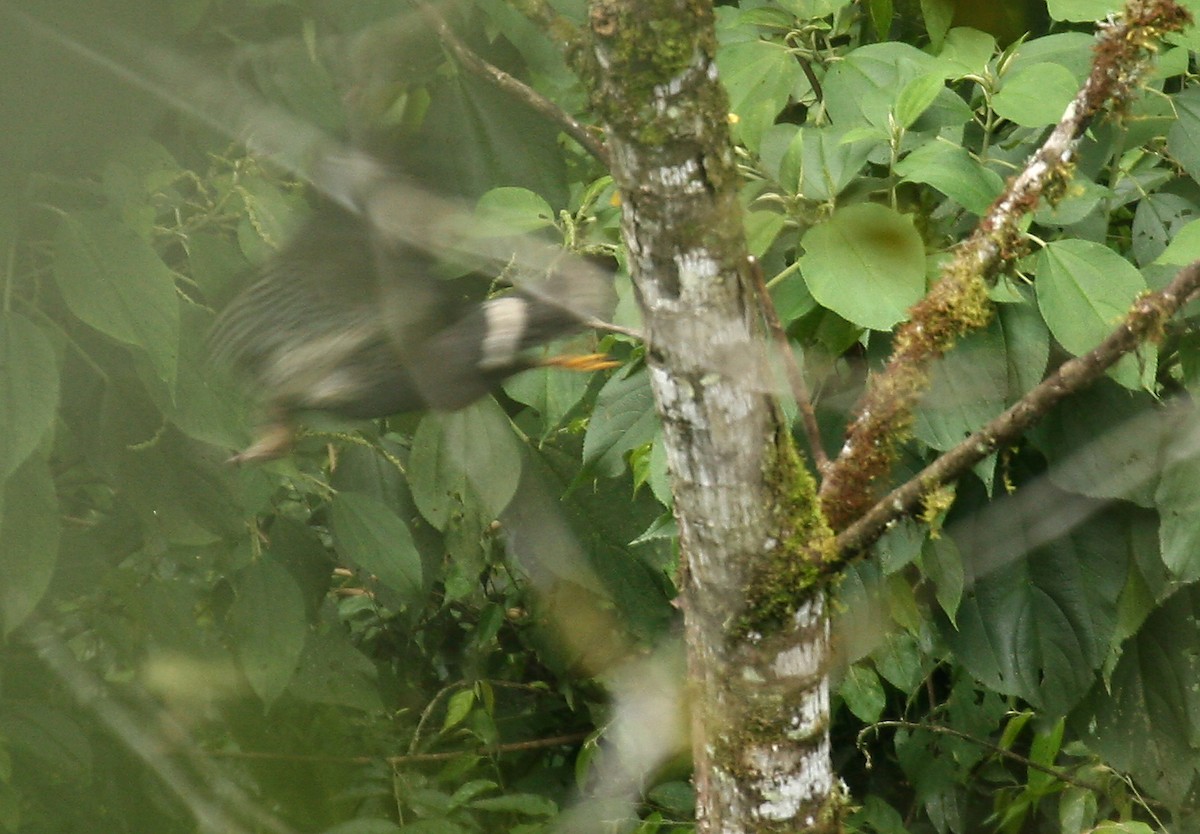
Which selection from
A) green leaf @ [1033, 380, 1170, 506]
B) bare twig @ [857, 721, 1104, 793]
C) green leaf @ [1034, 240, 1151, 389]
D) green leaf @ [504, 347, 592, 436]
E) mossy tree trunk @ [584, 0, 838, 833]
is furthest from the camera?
bare twig @ [857, 721, 1104, 793]

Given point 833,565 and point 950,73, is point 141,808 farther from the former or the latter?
point 950,73

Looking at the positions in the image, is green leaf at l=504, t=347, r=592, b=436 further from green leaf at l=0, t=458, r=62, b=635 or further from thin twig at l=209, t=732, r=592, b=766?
thin twig at l=209, t=732, r=592, b=766

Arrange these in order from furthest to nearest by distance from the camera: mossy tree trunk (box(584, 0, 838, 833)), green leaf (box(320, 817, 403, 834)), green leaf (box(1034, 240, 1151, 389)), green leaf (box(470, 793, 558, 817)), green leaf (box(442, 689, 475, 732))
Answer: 1. green leaf (box(442, 689, 475, 732))
2. green leaf (box(470, 793, 558, 817))
3. green leaf (box(320, 817, 403, 834))
4. green leaf (box(1034, 240, 1151, 389))
5. mossy tree trunk (box(584, 0, 838, 833))

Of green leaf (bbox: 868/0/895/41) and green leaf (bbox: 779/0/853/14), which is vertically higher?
green leaf (bbox: 779/0/853/14)

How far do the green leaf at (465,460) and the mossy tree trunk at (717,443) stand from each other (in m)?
0.54

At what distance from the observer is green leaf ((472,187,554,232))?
103 cm

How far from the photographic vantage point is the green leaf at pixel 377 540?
4.33 feet

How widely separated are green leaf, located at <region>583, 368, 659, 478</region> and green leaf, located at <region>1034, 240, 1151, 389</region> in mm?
343

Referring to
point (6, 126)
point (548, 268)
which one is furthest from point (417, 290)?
point (6, 126)

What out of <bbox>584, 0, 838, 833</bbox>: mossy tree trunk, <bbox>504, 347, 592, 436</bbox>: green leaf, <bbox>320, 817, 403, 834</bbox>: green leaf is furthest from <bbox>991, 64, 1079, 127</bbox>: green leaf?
<bbox>320, 817, 403, 834</bbox>: green leaf

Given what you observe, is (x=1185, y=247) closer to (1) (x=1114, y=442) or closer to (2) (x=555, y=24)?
(1) (x=1114, y=442)

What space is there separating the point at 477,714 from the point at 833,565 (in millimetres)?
1158

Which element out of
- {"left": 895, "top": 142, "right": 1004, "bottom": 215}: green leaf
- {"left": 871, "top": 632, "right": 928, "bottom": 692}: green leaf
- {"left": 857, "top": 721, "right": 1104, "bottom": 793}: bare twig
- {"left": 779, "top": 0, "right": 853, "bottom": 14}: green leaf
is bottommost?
{"left": 857, "top": 721, "right": 1104, "bottom": 793}: bare twig

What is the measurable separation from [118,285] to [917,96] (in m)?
0.67
